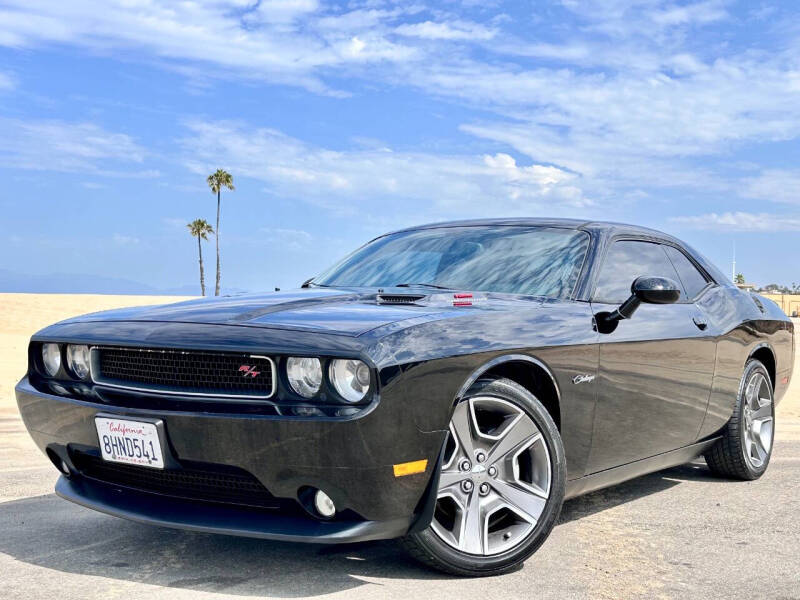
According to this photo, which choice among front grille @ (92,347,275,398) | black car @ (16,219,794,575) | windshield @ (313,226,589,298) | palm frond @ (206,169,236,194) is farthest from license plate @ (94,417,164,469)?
palm frond @ (206,169,236,194)

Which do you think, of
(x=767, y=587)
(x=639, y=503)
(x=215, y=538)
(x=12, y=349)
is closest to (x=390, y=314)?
(x=215, y=538)

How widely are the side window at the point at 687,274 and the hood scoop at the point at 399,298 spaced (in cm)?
193

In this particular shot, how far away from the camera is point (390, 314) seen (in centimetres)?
347

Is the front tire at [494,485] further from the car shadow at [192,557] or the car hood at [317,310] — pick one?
the car hood at [317,310]

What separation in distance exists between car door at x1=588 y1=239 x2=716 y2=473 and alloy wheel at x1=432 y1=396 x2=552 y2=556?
53 cm

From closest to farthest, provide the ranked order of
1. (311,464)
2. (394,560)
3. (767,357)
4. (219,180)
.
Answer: (311,464) < (394,560) < (767,357) < (219,180)

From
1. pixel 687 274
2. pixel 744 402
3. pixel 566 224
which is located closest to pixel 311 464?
pixel 566 224

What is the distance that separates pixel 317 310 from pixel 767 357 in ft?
11.9

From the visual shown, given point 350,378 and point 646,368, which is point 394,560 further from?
point 646,368

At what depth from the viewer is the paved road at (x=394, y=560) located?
3.31m

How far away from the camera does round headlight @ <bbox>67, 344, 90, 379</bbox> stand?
3717 millimetres

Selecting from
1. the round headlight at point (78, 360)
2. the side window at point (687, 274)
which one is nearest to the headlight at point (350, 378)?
the round headlight at point (78, 360)

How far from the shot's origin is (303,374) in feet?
10.4

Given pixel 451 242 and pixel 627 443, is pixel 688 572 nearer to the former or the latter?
pixel 627 443
